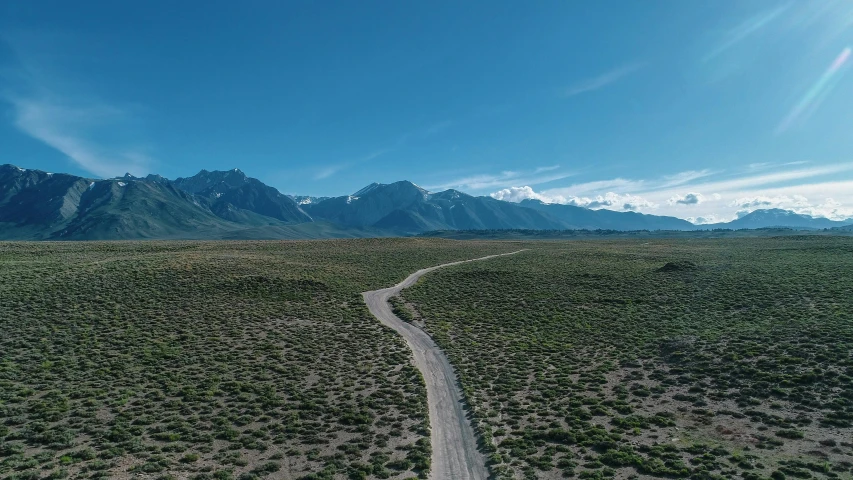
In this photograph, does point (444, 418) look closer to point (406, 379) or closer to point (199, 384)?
point (406, 379)

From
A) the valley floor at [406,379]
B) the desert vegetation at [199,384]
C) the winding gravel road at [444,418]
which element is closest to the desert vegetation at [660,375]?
the valley floor at [406,379]

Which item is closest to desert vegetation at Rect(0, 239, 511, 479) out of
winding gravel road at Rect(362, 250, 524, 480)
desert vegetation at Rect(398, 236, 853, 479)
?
winding gravel road at Rect(362, 250, 524, 480)

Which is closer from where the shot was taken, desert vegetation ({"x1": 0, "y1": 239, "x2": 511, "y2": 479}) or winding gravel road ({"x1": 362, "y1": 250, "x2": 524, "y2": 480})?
winding gravel road ({"x1": 362, "y1": 250, "x2": 524, "y2": 480})

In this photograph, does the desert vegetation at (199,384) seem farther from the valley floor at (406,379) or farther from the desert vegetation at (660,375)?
the desert vegetation at (660,375)

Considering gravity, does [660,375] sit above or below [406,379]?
below

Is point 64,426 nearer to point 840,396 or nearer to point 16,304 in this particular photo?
point 16,304

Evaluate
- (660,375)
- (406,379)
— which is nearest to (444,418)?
(406,379)

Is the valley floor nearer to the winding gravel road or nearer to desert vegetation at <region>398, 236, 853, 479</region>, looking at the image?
desert vegetation at <region>398, 236, 853, 479</region>
